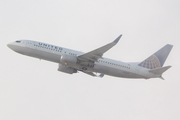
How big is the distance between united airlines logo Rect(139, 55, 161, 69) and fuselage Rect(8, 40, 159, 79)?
1.41 metres

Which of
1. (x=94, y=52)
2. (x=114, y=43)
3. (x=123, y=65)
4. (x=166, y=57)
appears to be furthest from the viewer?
(x=166, y=57)

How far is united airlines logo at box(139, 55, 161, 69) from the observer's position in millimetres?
46375

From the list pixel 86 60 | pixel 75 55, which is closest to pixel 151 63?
pixel 86 60

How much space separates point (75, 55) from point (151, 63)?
1378 cm

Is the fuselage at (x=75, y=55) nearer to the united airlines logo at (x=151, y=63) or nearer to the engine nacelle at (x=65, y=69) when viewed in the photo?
the united airlines logo at (x=151, y=63)

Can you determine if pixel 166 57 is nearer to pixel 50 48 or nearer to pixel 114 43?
pixel 114 43

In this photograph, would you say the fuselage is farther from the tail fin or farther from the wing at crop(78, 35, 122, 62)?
the tail fin

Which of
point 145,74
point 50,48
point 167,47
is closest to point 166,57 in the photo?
point 167,47

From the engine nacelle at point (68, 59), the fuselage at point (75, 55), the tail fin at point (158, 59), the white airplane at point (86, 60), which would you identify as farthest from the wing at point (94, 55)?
the tail fin at point (158, 59)

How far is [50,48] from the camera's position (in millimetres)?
42719

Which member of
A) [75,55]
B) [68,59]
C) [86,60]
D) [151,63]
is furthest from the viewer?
[151,63]

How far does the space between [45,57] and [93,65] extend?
7786 mm

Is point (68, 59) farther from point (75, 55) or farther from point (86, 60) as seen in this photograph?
point (86, 60)

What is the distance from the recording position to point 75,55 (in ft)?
142
